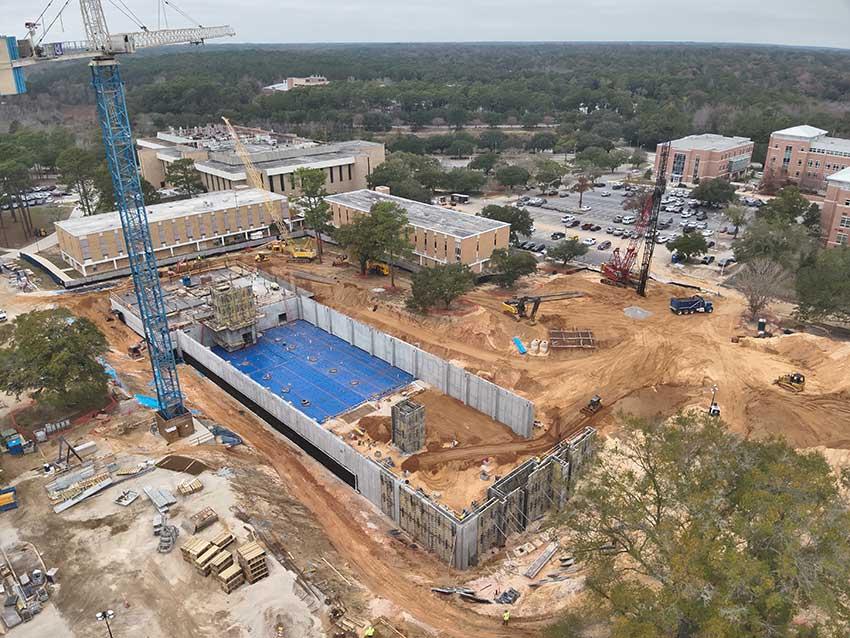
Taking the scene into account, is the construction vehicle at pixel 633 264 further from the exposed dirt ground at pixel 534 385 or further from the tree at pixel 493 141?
the tree at pixel 493 141

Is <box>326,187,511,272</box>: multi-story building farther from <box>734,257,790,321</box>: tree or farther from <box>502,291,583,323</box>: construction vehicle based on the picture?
<box>734,257,790,321</box>: tree

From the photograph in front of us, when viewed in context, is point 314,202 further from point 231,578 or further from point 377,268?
point 231,578

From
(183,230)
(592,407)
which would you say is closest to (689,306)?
(592,407)

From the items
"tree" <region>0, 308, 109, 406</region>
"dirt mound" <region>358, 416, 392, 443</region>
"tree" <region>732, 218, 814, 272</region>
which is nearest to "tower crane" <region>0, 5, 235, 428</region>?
"tree" <region>0, 308, 109, 406</region>

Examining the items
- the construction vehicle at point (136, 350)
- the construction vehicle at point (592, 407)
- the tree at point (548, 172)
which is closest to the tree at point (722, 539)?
the construction vehicle at point (592, 407)

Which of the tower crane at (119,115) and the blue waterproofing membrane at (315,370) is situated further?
the blue waterproofing membrane at (315,370)
